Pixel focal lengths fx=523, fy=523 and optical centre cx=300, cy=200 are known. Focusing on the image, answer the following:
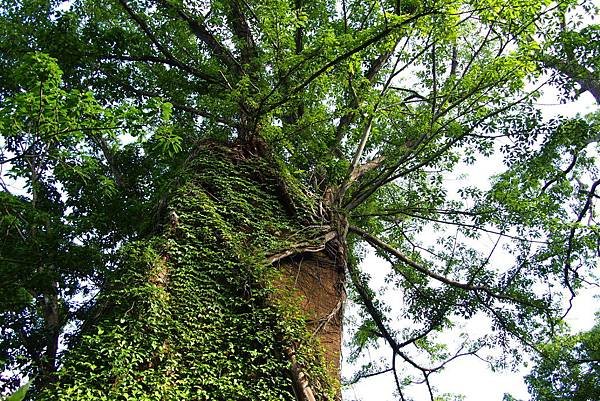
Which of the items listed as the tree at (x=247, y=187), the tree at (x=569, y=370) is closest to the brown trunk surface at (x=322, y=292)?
the tree at (x=247, y=187)

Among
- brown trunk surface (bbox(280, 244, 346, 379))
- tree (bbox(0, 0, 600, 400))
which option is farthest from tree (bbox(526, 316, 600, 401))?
brown trunk surface (bbox(280, 244, 346, 379))

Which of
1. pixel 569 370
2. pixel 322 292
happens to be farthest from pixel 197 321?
pixel 569 370

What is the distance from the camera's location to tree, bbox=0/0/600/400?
3912mm

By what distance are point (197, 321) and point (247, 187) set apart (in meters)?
1.90

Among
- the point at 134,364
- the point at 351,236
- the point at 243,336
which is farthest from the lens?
the point at 351,236

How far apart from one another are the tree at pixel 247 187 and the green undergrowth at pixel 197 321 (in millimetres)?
16

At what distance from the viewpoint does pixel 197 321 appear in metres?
3.92

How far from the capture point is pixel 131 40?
6887mm

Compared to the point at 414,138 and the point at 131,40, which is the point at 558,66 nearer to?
the point at 414,138

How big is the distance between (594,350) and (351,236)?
15.9 feet

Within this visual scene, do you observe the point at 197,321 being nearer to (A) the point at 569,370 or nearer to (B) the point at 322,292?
(B) the point at 322,292

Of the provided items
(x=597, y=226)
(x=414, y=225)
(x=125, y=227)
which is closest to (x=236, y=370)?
(x=125, y=227)

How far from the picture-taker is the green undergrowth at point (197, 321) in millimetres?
3297

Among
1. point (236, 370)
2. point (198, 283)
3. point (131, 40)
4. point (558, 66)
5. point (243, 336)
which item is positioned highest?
point (131, 40)
